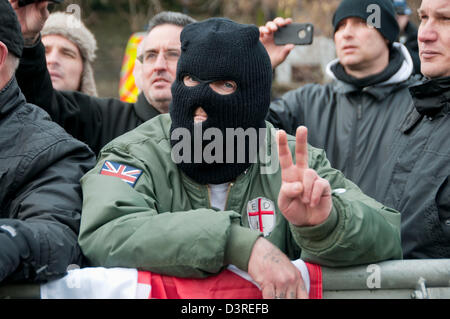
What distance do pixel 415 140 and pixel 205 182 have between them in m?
1.23

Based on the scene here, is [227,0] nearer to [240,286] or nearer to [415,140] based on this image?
[415,140]

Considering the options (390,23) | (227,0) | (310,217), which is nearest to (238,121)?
(310,217)

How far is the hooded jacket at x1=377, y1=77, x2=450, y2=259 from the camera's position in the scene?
266 cm

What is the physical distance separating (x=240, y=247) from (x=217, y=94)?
66 cm

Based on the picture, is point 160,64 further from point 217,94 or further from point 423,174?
point 423,174

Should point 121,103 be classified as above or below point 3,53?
below

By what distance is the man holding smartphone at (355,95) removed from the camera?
3.54 m

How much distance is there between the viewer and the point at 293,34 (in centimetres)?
350

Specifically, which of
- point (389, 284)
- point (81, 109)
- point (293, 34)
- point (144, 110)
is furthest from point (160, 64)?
point (389, 284)

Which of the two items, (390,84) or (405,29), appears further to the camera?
(405,29)

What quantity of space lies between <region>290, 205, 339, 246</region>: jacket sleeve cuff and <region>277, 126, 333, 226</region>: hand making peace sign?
2 centimetres

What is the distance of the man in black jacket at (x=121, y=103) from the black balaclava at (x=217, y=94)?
1221 millimetres

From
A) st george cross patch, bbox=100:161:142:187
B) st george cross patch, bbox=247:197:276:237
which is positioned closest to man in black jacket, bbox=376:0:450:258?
st george cross patch, bbox=247:197:276:237

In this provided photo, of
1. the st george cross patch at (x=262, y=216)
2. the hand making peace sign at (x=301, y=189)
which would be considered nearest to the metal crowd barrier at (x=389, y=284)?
the hand making peace sign at (x=301, y=189)
